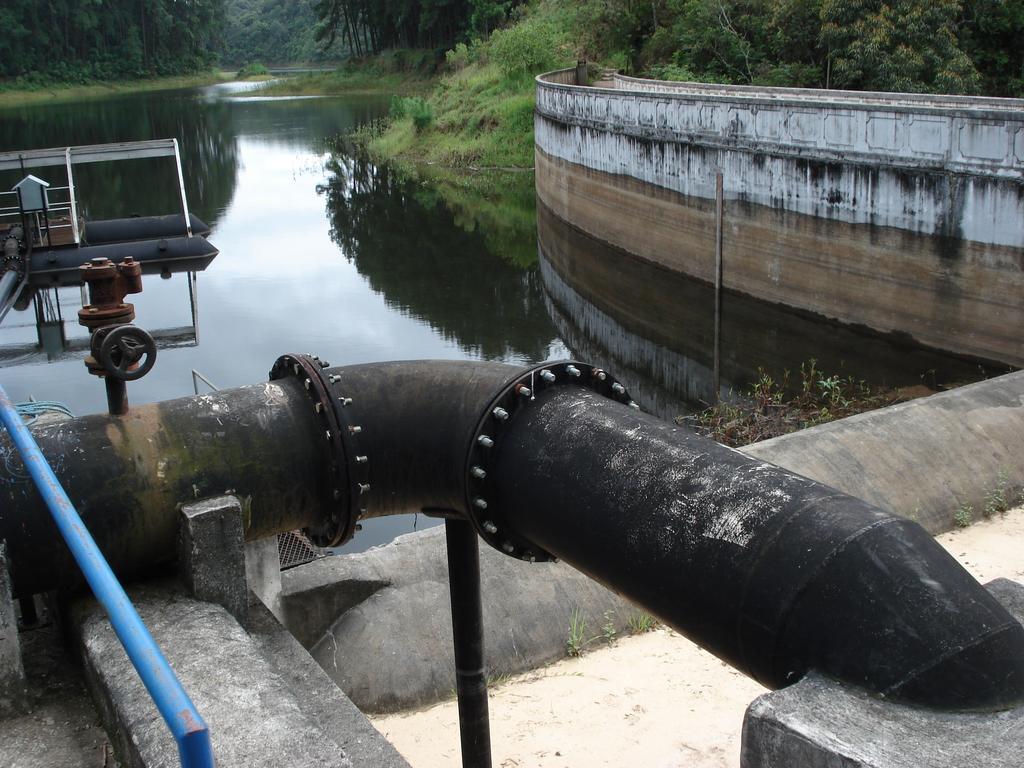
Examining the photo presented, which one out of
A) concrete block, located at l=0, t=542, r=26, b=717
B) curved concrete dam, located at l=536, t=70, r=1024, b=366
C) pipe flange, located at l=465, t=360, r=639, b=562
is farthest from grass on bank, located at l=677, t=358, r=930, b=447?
concrete block, located at l=0, t=542, r=26, b=717

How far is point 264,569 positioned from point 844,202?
43.6 ft

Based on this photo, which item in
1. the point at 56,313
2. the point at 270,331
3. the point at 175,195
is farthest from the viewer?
the point at 175,195

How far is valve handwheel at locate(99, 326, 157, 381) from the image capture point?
3.15m

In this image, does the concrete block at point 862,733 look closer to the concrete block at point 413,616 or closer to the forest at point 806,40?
the concrete block at point 413,616

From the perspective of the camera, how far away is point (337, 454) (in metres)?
3.35

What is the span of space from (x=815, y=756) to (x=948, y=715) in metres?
0.32

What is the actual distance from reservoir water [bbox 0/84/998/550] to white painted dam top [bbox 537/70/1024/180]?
2535 mm

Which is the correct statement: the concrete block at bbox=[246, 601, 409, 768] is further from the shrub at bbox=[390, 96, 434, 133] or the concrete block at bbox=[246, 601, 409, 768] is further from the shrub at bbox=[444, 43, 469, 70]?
the shrub at bbox=[444, 43, 469, 70]

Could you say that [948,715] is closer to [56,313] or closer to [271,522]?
[271,522]

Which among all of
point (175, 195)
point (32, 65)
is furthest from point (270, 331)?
point (32, 65)

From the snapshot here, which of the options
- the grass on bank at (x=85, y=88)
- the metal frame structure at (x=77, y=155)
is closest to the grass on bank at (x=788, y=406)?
the metal frame structure at (x=77, y=155)

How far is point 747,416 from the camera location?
1152cm

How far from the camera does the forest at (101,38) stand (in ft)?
229

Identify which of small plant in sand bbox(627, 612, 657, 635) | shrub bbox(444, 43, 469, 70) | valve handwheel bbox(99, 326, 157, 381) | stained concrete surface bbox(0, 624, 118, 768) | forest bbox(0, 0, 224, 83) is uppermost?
forest bbox(0, 0, 224, 83)
